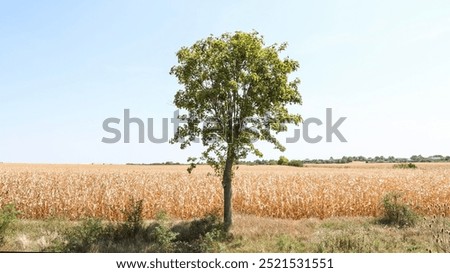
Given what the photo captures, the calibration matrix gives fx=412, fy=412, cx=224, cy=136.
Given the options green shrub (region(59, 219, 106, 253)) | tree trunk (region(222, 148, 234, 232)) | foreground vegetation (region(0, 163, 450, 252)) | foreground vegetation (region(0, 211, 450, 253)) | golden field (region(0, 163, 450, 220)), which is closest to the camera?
foreground vegetation (region(0, 211, 450, 253))

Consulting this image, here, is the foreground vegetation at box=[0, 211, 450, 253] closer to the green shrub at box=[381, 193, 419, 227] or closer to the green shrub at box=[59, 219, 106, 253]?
the green shrub at box=[59, 219, 106, 253]

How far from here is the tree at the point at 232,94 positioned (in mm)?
14195

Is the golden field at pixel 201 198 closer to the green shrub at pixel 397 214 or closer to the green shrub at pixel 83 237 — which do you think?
the green shrub at pixel 397 214

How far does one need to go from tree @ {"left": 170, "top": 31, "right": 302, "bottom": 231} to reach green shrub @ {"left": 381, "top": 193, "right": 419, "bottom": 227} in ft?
18.5

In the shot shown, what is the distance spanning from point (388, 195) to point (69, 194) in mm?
14309

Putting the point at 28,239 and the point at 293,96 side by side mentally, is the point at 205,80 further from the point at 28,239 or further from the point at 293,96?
the point at 28,239

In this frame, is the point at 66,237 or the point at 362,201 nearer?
the point at 66,237

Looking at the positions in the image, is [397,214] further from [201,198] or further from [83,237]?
[83,237]

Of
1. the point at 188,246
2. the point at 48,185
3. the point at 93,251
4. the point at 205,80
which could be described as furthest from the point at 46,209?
the point at 205,80

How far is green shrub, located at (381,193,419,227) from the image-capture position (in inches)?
640

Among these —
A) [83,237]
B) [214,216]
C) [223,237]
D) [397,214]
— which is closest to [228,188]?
[214,216]

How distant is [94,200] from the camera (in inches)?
739

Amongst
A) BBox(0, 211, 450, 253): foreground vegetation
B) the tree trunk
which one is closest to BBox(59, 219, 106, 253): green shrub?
BBox(0, 211, 450, 253): foreground vegetation

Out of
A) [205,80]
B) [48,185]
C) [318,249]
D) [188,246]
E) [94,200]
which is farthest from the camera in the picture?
[48,185]
